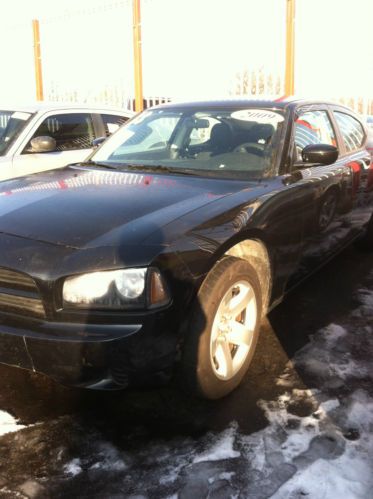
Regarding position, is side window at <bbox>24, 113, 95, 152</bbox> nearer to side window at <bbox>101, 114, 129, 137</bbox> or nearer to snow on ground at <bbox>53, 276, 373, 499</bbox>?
side window at <bbox>101, 114, 129, 137</bbox>

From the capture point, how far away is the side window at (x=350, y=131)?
4824 mm

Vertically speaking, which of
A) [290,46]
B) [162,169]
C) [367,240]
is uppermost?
[290,46]

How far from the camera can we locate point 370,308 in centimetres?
433

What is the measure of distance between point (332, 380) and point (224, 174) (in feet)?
4.77

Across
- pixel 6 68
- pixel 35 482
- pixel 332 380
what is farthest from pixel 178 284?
pixel 6 68

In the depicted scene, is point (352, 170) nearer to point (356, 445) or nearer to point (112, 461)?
point (356, 445)

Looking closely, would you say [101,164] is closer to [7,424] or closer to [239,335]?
[239,335]

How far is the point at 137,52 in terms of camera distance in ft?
37.0

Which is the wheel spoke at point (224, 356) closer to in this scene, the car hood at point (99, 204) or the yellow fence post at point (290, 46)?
the car hood at point (99, 204)

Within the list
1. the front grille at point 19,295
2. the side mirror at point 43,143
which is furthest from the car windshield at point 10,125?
the front grille at point 19,295

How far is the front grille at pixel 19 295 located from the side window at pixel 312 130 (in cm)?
212

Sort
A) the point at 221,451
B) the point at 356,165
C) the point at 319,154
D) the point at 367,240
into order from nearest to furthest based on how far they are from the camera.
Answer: the point at 221,451, the point at 319,154, the point at 356,165, the point at 367,240

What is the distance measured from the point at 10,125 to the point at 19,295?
4.18m

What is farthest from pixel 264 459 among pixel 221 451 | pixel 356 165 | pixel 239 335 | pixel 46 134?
pixel 46 134
